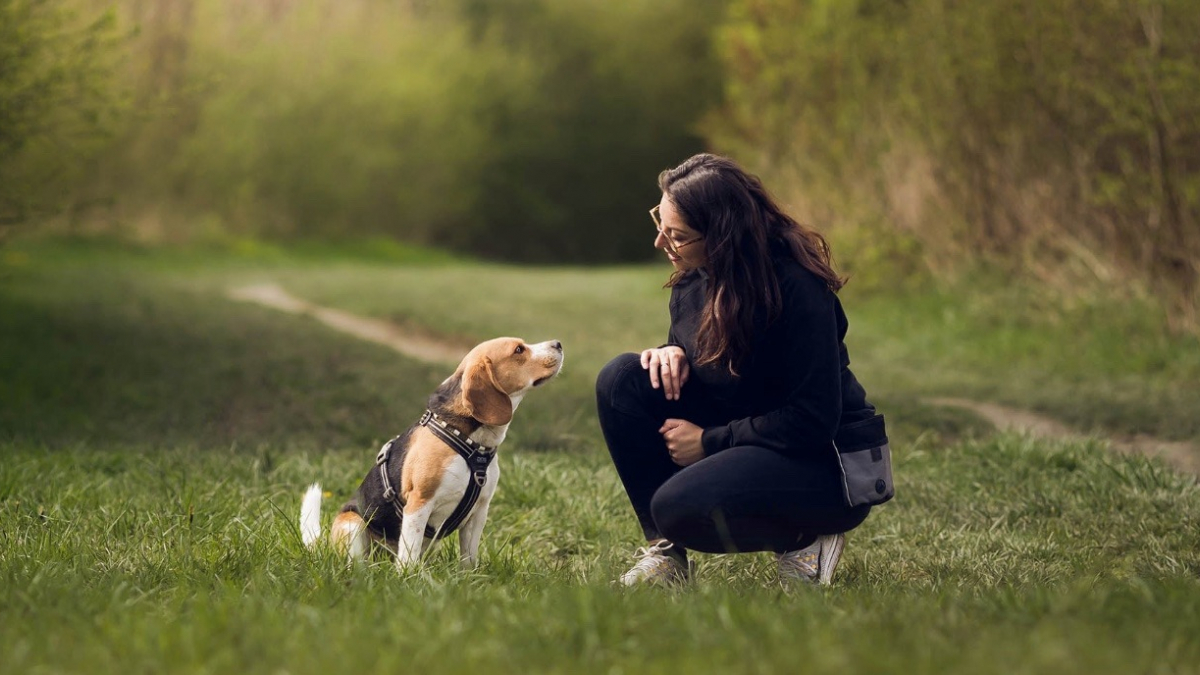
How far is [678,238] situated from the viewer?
4000mm

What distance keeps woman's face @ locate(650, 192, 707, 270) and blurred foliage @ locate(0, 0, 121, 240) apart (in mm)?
5953

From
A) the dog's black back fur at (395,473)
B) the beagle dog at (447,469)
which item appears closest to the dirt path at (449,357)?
the beagle dog at (447,469)

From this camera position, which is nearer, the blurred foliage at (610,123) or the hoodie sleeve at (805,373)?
the hoodie sleeve at (805,373)

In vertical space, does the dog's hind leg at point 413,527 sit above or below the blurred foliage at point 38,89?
below

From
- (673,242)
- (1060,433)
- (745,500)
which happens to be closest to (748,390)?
(745,500)

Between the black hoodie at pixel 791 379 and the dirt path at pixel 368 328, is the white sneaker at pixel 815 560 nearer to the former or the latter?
the black hoodie at pixel 791 379

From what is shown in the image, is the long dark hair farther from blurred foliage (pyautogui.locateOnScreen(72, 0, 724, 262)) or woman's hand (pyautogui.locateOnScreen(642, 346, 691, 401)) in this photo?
blurred foliage (pyautogui.locateOnScreen(72, 0, 724, 262))

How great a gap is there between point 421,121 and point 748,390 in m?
27.7

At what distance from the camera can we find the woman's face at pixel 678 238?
13.1ft

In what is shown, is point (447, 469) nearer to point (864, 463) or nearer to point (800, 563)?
point (800, 563)

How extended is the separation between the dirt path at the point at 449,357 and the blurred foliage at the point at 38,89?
10.4ft

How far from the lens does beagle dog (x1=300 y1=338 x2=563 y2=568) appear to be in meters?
4.01

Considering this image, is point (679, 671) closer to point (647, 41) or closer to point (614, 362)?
point (614, 362)

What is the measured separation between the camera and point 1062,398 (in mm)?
7895
